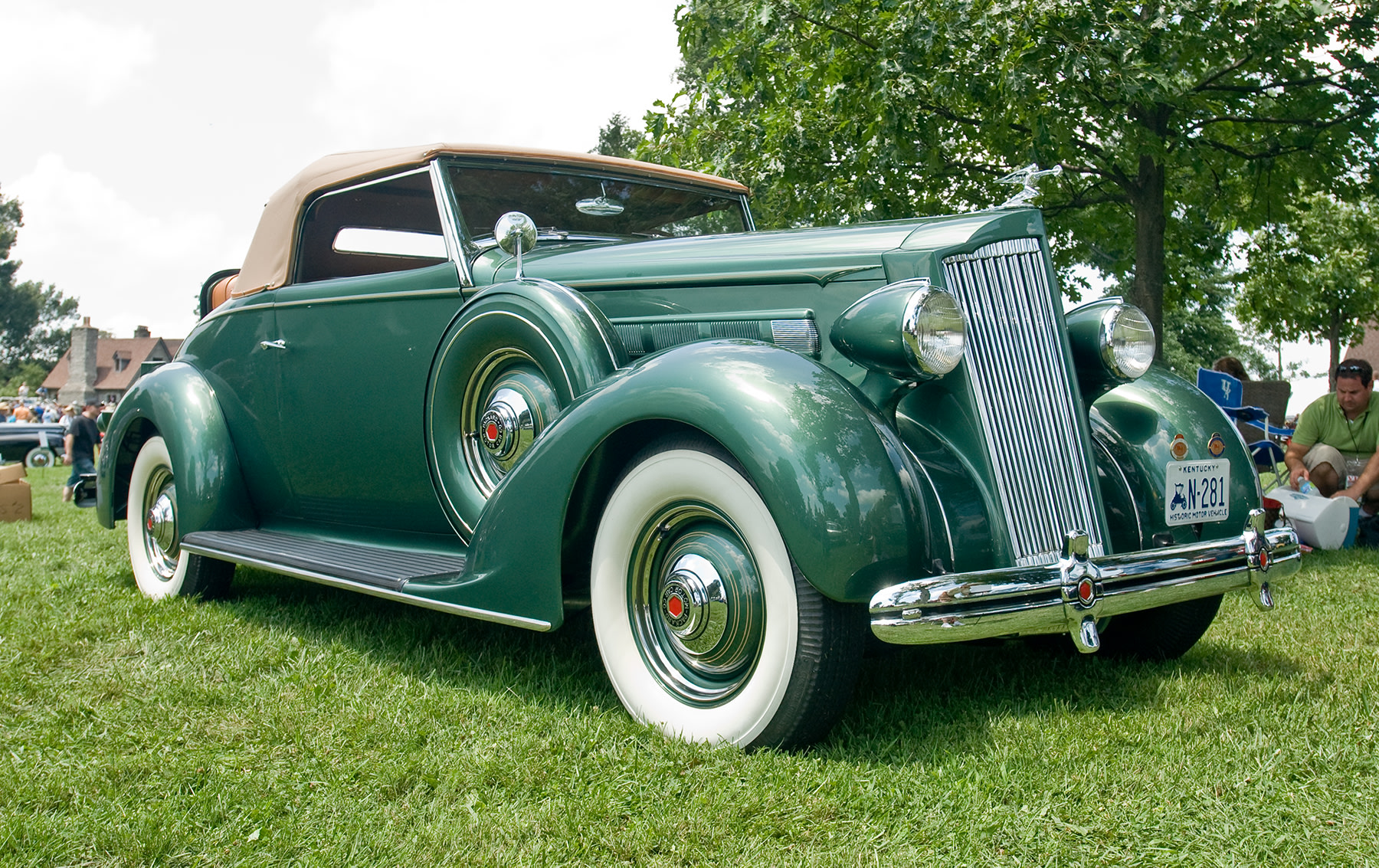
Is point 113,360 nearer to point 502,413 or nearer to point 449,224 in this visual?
point 449,224

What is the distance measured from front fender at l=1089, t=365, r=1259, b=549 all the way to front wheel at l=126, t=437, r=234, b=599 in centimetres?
364

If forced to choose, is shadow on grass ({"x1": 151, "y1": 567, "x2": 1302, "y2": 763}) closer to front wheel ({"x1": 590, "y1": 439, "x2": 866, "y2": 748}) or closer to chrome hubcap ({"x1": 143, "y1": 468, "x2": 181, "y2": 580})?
front wheel ({"x1": 590, "y1": 439, "x2": 866, "y2": 748})

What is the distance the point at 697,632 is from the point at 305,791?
0.98m

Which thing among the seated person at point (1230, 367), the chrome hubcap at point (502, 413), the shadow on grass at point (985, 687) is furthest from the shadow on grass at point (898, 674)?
the seated person at point (1230, 367)

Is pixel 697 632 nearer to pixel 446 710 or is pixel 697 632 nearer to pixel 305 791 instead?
pixel 446 710

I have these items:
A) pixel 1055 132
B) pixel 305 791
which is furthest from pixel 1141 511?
pixel 1055 132

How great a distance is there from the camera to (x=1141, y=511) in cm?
308

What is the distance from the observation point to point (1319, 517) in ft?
18.7

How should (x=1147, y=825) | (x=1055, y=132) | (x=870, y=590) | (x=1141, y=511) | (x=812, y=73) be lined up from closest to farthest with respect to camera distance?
(x=1147, y=825) < (x=870, y=590) < (x=1141, y=511) < (x=1055, y=132) < (x=812, y=73)

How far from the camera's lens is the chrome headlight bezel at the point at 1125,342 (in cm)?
317

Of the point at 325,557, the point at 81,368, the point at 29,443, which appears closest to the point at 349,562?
the point at 325,557

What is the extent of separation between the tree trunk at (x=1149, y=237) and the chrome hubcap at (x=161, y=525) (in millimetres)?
6682

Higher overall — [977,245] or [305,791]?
[977,245]

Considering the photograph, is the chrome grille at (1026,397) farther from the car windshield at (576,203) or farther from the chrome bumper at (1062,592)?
the car windshield at (576,203)
